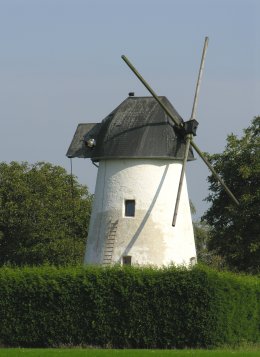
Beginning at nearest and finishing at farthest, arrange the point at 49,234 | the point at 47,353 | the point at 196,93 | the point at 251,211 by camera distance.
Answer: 1. the point at 47,353
2. the point at 196,93
3. the point at 251,211
4. the point at 49,234

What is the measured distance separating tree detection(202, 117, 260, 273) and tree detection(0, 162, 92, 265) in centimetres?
1404

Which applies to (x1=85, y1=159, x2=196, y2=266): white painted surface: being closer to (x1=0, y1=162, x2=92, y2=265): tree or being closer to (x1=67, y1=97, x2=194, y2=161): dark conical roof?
(x1=67, y1=97, x2=194, y2=161): dark conical roof

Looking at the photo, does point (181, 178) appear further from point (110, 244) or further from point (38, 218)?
point (38, 218)

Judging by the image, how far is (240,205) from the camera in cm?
4622

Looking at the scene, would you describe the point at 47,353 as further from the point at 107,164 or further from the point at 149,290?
the point at 107,164

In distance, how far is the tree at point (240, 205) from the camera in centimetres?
4622

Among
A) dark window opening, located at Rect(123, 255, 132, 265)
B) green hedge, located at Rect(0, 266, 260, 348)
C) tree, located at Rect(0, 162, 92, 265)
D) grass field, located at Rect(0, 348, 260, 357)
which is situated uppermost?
tree, located at Rect(0, 162, 92, 265)

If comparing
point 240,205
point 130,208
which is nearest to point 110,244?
point 130,208

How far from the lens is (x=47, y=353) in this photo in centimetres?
2820

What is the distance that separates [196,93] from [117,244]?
7517 millimetres

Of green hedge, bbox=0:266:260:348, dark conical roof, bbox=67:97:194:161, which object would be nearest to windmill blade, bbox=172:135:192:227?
dark conical roof, bbox=67:97:194:161

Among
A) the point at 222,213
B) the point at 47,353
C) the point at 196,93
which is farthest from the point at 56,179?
the point at 47,353

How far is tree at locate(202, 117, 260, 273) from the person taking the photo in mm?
46219

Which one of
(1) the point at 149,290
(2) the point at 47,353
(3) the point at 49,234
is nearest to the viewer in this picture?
(2) the point at 47,353
